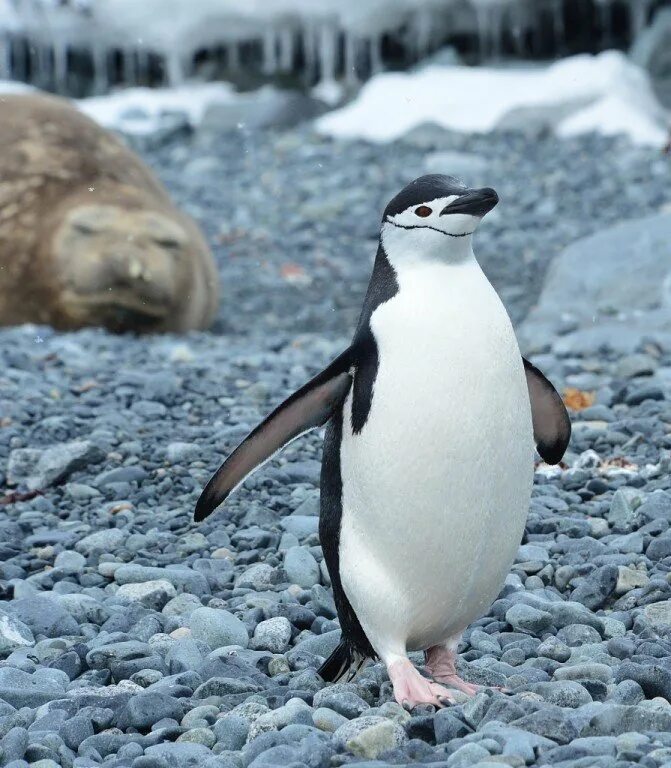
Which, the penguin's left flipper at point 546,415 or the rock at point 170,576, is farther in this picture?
the rock at point 170,576

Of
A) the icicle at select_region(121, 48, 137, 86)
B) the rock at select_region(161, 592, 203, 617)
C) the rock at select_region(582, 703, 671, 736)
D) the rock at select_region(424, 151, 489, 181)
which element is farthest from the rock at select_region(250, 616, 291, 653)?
the icicle at select_region(121, 48, 137, 86)

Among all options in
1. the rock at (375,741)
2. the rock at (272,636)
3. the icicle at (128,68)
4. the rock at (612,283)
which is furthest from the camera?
the icicle at (128,68)

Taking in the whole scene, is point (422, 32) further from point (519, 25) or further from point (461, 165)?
point (461, 165)

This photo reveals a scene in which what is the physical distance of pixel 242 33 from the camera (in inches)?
604

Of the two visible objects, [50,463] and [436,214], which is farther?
[50,463]

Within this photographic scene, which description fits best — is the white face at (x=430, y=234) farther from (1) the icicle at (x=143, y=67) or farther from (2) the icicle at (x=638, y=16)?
(1) the icicle at (x=143, y=67)

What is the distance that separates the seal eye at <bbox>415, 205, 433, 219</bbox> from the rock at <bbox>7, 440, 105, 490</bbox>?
2.24m

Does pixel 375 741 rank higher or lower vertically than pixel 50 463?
higher

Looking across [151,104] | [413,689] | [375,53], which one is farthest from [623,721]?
[151,104]

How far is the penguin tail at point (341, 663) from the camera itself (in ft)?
8.99

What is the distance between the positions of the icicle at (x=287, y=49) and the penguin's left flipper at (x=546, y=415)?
1298 cm

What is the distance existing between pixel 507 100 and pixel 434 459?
460 inches

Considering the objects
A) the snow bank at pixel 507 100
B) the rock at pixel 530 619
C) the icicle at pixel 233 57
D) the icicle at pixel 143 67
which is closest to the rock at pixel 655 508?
the rock at pixel 530 619

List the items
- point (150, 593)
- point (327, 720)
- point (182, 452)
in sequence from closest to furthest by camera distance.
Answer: point (327, 720) < point (150, 593) < point (182, 452)
